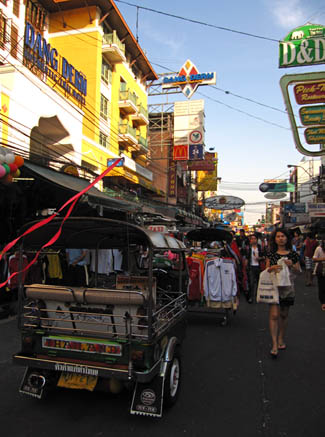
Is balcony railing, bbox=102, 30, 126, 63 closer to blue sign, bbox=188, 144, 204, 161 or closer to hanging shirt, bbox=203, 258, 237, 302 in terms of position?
blue sign, bbox=188, 144, 204, 161

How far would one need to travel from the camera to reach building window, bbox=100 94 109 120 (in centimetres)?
2170

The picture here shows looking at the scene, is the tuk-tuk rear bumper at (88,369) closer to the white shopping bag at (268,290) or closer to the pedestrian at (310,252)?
the white shopping bag at (268,290)

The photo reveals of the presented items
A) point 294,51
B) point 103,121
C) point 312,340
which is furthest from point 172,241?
point 103,121

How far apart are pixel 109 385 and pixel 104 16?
2411cm

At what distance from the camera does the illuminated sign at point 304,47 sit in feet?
33.1

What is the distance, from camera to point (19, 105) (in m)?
11.1

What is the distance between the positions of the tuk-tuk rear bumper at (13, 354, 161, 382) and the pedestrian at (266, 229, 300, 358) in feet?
8.03

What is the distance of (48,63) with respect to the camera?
14930 millimetres

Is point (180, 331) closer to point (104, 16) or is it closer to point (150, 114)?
point (104, 16)

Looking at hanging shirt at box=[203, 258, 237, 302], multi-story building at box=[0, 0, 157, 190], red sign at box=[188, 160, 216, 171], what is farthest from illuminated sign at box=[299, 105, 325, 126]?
red sign at box=[188, 160, 216, 171]

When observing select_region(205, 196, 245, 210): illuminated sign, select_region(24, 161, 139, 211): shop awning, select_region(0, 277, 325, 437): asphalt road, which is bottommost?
select_region(0, 277, 325, 437): asphalt road

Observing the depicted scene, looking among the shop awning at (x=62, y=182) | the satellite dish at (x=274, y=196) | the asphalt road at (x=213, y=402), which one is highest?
the satellite dish at (x=274, y=196)

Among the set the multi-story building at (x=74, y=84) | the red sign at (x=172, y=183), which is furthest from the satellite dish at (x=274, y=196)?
the multi-story building at (x=74, y=84)

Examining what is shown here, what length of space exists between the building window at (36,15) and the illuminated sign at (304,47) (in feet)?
45.4
